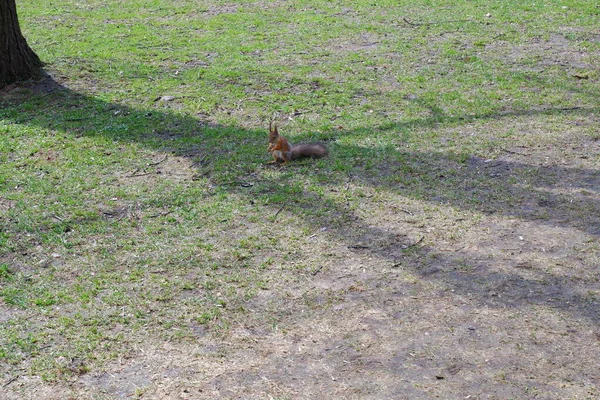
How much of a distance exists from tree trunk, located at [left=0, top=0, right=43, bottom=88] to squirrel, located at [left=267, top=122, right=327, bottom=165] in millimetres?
3611

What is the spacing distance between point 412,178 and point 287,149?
1017 mm

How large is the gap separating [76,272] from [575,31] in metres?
7.77

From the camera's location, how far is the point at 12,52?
8.00m

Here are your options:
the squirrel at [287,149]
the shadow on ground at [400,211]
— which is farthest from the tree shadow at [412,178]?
the squirrel at [287,149]

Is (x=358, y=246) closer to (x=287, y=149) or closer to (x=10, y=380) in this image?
(x=287, y=149)

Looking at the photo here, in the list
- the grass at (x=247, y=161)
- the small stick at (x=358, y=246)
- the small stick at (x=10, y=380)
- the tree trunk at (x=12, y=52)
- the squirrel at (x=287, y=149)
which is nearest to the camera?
the small stick at (x=10, y=380)

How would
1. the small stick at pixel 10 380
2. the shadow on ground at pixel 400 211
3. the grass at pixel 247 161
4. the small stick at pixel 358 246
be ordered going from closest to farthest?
the small stick at pixel 10 380 → the shadow on ground at pixel 400 211 → the grass at pixel 247 161 → the small stick at pixel 358 246

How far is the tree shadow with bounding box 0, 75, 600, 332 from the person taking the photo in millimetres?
4285

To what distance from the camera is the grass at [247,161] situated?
167 inches

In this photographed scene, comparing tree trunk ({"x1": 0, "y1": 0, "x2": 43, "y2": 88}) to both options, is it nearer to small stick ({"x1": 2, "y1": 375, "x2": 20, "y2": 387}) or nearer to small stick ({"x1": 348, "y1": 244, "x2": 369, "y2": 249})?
small stick ({"x1": 348, "y1": 244, "x2": 369, "y2": 249})

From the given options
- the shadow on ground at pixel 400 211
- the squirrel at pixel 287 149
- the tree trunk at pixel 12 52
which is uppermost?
the tree trunk at pixel 12 52

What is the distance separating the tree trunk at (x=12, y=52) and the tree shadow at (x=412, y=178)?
0.42 m

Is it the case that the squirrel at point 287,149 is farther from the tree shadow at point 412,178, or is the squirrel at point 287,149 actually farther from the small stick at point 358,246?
the small stick at point 358,246

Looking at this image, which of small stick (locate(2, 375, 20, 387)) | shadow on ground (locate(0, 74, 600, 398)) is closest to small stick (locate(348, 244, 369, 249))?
shadow on ground (locate(0, 74, 600, 398))
